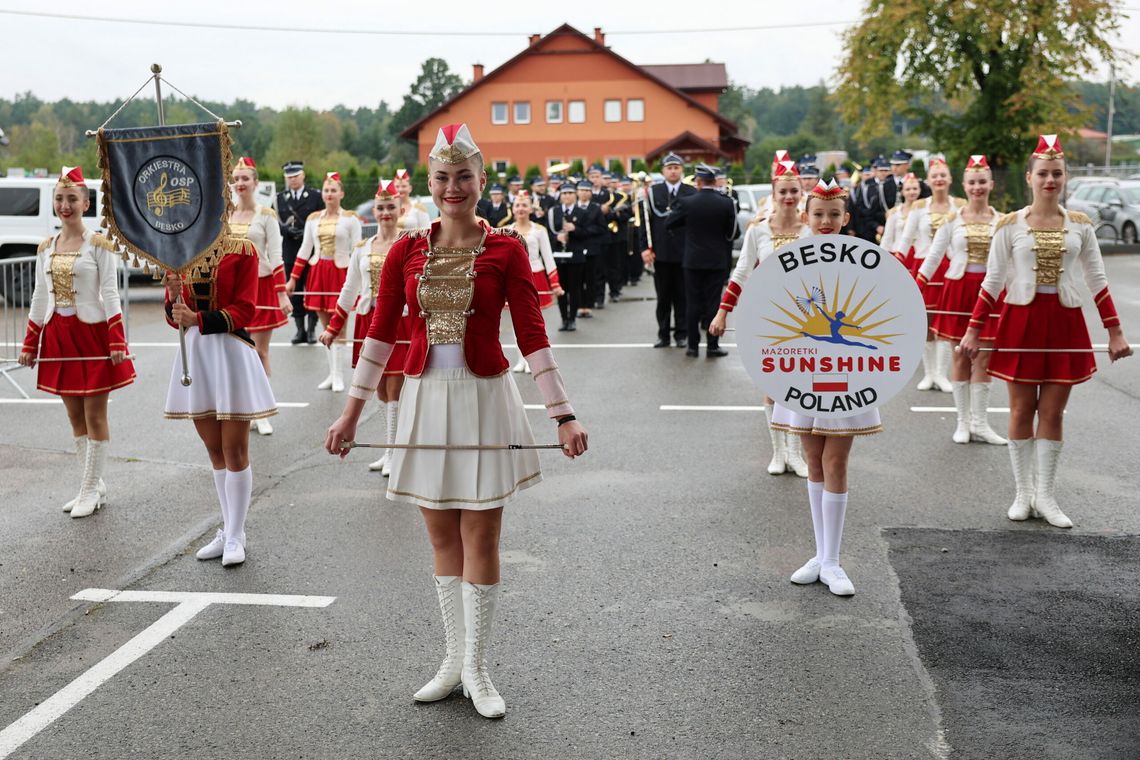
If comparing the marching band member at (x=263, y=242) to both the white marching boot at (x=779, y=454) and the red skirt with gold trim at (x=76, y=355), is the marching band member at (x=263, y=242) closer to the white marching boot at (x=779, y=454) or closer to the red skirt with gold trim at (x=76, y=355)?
the red skirt with gold trim at (x=76, y=355)

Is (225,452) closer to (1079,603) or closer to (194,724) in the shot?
(194,724)

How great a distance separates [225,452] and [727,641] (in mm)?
2862

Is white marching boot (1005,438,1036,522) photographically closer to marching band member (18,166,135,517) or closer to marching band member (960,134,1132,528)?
marching band member (960,134,1132,528)

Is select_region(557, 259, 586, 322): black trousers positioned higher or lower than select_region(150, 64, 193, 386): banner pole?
lower

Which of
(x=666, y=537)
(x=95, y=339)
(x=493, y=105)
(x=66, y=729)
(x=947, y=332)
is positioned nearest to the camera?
(x=66, y=729)

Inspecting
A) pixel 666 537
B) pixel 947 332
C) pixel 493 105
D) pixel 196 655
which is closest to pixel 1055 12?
pixel 947 332

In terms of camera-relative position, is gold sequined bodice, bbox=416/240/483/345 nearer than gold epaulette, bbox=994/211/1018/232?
Yes

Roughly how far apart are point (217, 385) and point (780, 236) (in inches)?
151

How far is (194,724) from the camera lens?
4520mm

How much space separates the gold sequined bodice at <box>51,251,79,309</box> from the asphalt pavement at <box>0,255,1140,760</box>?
4.42 feet

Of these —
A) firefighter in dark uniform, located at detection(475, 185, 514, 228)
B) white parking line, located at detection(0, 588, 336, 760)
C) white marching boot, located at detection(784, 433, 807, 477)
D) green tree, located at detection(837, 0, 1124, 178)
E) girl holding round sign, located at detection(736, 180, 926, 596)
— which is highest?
green tree, located at detection(837, 0, 1124, 178)

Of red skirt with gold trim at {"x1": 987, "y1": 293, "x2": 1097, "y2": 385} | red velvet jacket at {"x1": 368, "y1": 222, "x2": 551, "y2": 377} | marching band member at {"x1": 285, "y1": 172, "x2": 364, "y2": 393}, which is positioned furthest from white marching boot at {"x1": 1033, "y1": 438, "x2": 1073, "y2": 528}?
marching band member at {"x1": 285, "y1": 172, "x2": 364, "y2": 393}

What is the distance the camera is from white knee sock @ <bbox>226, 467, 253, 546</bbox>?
646 centimetres

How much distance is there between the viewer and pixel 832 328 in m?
5.68
